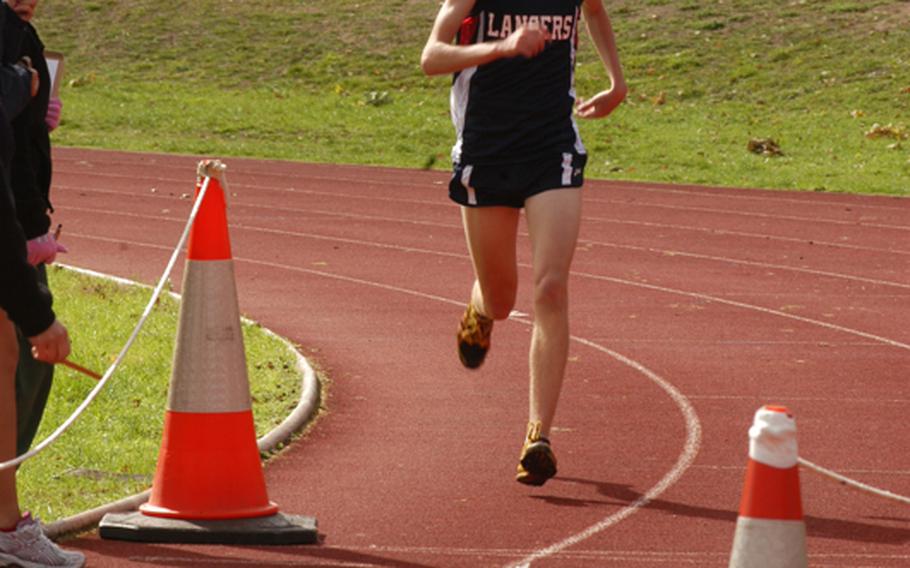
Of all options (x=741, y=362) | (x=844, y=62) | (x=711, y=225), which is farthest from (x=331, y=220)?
(x=844, y=62)

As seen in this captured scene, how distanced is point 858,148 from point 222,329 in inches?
895

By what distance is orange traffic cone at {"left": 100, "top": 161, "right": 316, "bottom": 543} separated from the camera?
21.0 feet

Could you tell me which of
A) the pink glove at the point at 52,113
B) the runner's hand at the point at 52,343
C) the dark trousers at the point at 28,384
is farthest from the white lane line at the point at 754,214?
the runner's hand at the point at 52,343

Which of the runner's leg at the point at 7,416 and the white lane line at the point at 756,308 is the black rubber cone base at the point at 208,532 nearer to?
the runner's leg at the point at 7,416

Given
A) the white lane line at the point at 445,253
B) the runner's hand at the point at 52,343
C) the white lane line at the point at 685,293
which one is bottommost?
the white lane line at the point at 445,253

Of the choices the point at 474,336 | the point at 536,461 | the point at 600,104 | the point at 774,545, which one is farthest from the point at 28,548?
the point at 600,104

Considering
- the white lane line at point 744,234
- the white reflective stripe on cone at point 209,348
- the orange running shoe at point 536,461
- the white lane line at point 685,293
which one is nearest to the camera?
the white reflective stripe on cone at point 209,348

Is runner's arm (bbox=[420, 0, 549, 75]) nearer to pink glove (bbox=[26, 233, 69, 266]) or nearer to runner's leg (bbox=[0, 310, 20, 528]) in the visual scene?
pink glove (bbox=[26, 233, 69, 266])

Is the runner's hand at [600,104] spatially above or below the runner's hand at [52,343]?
below

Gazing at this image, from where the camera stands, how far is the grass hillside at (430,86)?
28078mm

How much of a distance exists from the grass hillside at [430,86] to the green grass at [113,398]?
512 inches

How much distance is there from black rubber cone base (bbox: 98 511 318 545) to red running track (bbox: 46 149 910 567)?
0.05 metres

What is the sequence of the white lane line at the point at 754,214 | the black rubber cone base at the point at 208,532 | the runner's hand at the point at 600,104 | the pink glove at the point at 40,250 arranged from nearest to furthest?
Answer: the pink glove at the point at 40,250 < the black rubber cone base at the point at 208,532 < the runner's hand at the point at 600,104 < the white lane line at the point at 754,214

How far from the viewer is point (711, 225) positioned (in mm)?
19172
